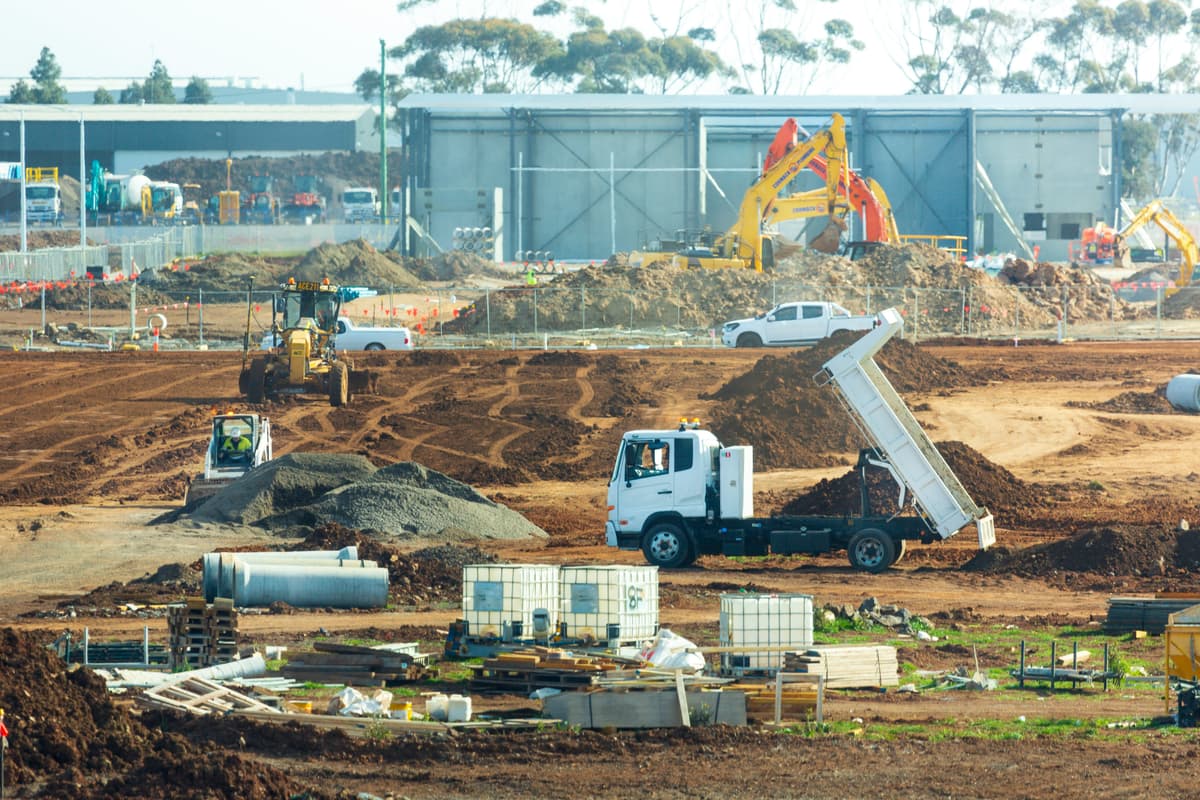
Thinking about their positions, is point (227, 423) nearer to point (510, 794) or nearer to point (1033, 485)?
point (1033, 485)

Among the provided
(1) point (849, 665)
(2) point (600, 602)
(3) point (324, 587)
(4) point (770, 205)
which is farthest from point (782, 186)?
(1) point (849, 665)

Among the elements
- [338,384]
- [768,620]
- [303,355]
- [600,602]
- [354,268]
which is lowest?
[768,620]

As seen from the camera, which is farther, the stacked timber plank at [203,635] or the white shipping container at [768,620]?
the white shipping container at [768,620]

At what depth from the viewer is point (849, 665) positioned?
17.2 m

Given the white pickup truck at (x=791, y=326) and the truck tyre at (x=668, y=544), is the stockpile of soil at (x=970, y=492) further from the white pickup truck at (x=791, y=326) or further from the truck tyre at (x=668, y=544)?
the white pickup truck at (x=791, y=326)

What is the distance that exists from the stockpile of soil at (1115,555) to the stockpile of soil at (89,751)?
14586mm

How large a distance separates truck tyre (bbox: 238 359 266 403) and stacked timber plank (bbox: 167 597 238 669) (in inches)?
866

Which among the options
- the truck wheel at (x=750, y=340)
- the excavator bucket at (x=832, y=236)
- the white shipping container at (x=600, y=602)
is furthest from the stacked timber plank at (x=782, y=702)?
the excavator bucket at (x=832, y=236)

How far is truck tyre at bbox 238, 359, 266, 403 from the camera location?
3981 centimetres

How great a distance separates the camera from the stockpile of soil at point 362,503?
2736cm

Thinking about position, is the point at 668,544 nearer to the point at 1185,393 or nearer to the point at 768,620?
the point at 768,620

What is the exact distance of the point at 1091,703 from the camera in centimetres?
1658

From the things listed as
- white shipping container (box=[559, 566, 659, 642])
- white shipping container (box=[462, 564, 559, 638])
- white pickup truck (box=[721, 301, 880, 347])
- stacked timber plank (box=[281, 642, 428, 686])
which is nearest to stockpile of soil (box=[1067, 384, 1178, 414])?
white pickup truck (box=[721, 301, 880, 347])

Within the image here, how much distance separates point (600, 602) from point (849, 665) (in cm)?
278
